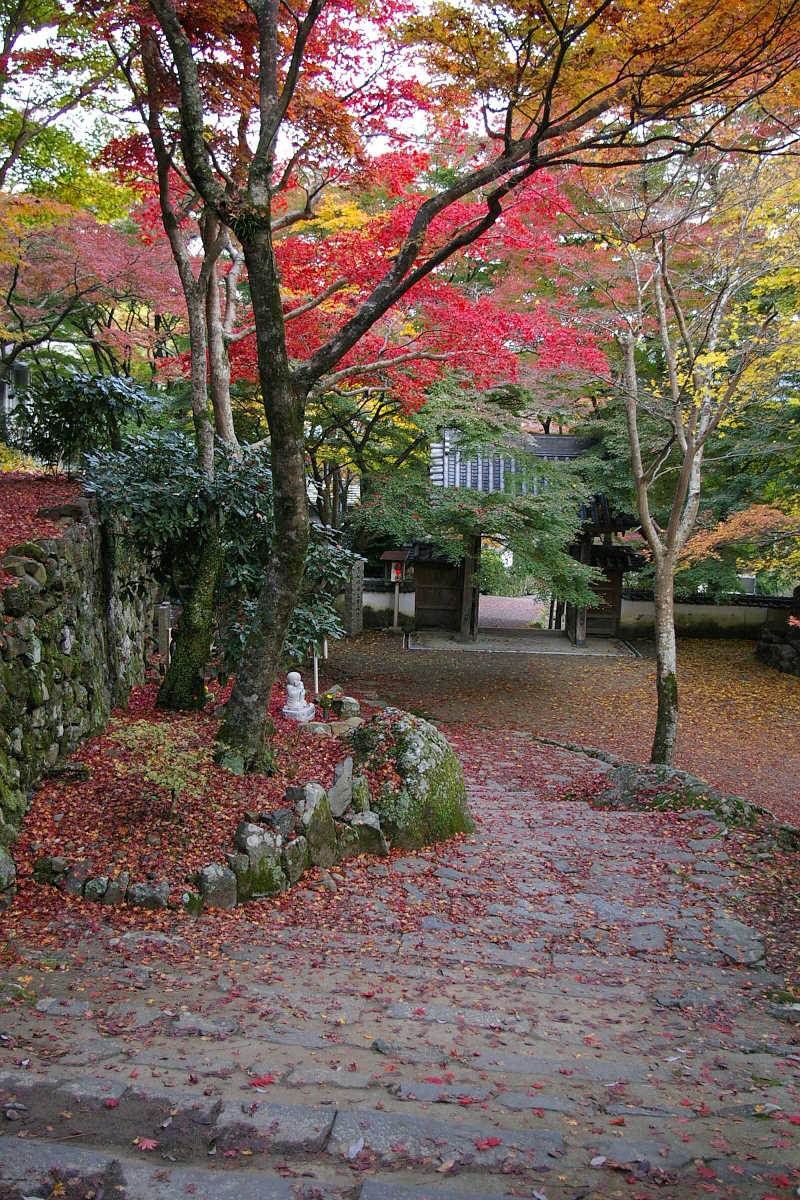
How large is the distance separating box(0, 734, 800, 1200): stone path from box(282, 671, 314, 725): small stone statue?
2851 mm

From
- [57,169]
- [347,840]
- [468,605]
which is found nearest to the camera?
[347,840]

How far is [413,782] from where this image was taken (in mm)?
7000

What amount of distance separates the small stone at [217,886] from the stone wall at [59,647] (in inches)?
46.3

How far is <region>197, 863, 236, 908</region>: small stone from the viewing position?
5.11m

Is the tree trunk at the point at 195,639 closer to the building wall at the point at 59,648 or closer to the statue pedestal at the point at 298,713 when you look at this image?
the building wall at the point at 59,648

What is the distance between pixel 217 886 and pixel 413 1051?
2003 millimetres

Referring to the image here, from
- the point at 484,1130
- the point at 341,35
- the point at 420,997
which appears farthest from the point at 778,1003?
the point at 341,35

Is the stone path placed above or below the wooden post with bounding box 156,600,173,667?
below

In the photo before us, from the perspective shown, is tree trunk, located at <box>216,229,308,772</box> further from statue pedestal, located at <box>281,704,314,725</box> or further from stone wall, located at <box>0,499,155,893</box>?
statue pedestal, located at <box>281,704,314,725</box>

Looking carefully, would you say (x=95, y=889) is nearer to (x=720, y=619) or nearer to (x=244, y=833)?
(x=244, y=833)

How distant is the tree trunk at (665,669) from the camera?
35.0ft

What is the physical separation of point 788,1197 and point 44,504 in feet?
27.0

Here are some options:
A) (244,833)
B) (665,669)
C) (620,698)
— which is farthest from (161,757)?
(620,698)

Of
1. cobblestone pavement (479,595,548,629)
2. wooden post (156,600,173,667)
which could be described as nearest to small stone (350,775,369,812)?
wooden post (156,600,173,667)
